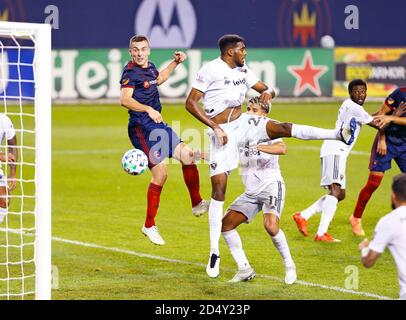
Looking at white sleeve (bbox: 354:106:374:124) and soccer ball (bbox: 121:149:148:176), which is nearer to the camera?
soccer ball (bbox: 121:149:148:176)

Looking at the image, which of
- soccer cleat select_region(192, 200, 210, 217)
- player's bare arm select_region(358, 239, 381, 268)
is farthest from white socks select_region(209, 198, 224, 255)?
player's bare arm select_region(358, 239, 381, 268)

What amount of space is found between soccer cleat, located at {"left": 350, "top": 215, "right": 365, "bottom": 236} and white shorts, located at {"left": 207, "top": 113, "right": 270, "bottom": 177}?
11.1 ft

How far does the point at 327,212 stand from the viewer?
13430 mm

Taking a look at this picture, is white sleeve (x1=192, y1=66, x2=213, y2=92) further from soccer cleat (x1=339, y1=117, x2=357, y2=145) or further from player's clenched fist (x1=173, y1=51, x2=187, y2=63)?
soccer cleat (x1=339, y1=117, x2=357, y2=145)

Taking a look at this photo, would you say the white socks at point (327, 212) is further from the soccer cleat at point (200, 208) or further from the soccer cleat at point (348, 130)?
the soccer cleat at point (348, 130)

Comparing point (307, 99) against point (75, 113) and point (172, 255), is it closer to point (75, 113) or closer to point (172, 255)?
point (75, 113)

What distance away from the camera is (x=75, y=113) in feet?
98.2

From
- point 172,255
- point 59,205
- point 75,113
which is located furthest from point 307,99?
point 172,255

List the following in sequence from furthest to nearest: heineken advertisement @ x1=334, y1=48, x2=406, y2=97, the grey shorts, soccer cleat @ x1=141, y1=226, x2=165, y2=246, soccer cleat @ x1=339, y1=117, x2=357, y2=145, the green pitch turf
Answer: heineken advertisement @ x1=334, y1=48, x2=406, y2=97
soccer cleat @ x1=141, y1=226, x2=165, y2=246
the grey shorts
the green pitch turf
soccer cleat @ x1=339, y1=117, x2=357, y2=145

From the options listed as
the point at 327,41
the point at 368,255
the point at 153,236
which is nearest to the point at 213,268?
the point at 153,236

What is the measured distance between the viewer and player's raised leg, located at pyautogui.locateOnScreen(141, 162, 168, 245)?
466 inches

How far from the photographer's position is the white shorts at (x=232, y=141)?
10.9m

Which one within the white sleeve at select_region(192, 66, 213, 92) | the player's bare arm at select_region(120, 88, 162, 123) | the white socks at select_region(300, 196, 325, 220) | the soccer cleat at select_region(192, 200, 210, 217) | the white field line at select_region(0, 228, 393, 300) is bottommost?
Answer: the white field line at select_region(0, 228, 393, 300)
